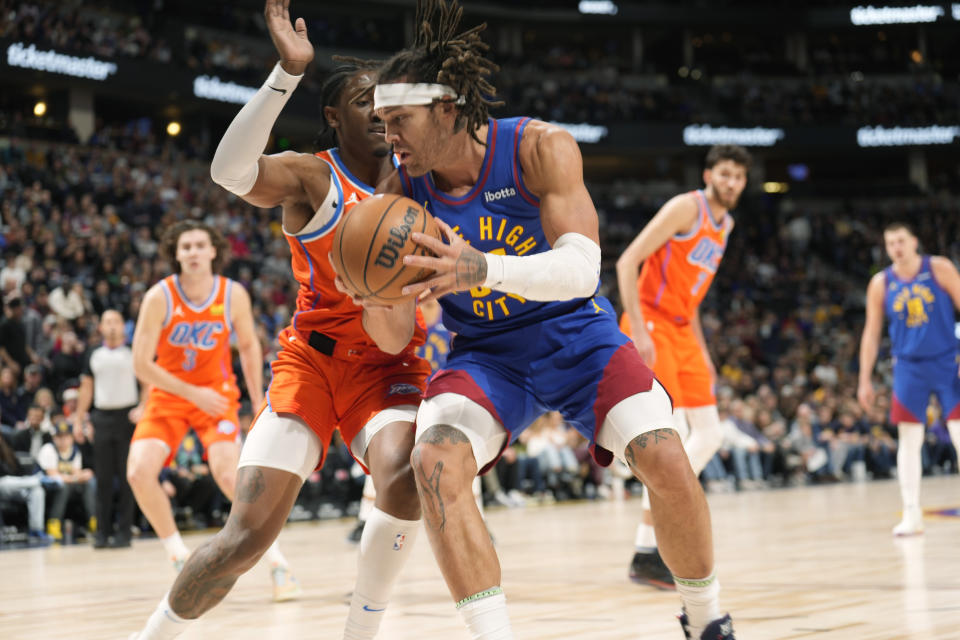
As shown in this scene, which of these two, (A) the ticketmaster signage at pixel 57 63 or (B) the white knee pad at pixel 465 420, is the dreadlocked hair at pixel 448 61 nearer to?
→ (B) the white knee pad at pixel 465 420

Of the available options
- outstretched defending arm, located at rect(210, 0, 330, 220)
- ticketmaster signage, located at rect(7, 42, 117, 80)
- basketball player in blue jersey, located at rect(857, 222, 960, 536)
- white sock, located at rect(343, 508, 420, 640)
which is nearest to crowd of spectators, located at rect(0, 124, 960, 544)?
ticketmaster signage, located at rect(7, 42, 117, 80)

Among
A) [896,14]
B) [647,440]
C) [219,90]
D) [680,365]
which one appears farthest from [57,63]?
[896,14]

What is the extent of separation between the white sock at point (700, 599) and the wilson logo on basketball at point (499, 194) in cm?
123

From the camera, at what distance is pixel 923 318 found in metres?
7.66

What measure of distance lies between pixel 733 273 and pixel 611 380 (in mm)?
24696

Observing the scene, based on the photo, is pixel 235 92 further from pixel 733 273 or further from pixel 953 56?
pixel 953 56

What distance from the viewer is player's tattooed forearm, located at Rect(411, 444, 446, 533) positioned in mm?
2828

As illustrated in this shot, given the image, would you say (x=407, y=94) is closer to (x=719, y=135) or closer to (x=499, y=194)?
(x=499, y=194)

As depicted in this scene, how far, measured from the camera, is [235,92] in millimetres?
23000

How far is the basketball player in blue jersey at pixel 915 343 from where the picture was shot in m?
7.46

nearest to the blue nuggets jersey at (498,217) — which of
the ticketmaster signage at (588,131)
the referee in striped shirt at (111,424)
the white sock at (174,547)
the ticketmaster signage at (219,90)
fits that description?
the white sock at (174,547)

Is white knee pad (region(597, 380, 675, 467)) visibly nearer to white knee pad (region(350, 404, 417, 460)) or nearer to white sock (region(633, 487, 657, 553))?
white knee pad (region(350, 404, 417, 460))

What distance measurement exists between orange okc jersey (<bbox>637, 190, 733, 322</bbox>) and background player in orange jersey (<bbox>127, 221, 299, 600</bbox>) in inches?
87.3

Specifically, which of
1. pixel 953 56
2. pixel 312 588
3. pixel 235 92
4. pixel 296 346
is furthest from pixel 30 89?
pixel 953 56
